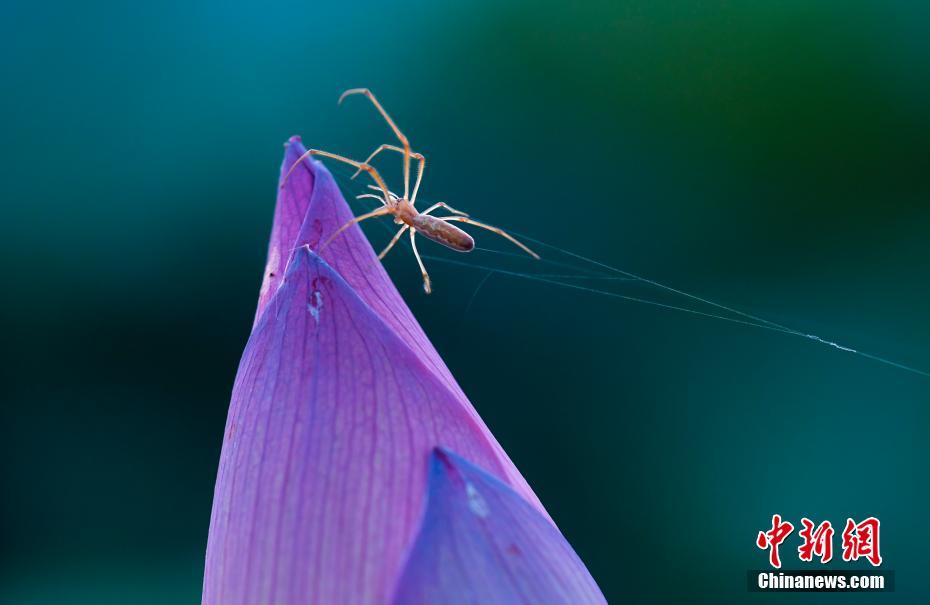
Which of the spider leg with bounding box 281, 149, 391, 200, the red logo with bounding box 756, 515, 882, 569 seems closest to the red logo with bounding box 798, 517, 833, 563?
the red logo with bounding box 756, 515, 882, 569

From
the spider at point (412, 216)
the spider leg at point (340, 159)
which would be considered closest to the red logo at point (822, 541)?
the spider at point (412, 216)

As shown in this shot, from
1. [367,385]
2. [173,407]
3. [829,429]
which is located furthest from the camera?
[173,407]

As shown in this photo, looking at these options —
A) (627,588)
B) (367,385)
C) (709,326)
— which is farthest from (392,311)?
(627,588)

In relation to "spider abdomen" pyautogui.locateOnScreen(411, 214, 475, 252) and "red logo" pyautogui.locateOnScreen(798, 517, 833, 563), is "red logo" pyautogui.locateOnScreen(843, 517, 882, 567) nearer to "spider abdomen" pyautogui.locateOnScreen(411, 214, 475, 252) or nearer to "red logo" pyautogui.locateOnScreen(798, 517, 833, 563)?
"red logo" pyautogui.locateOnScreen(798, 517, 833, 563)

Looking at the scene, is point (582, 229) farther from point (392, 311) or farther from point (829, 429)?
point (392, 311)

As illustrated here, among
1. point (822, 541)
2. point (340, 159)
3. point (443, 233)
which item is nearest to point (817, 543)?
point (822, 541)

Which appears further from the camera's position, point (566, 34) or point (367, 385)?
point (566, 34)

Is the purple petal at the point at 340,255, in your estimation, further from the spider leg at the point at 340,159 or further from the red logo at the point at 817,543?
the red logo at the point at 817,543
